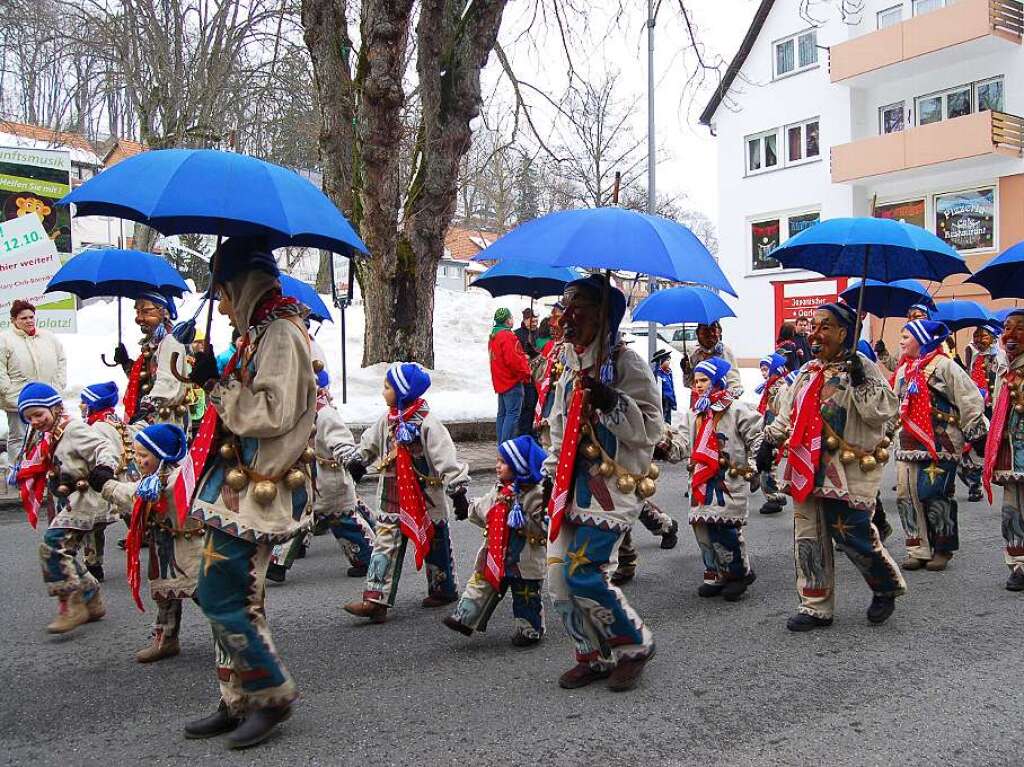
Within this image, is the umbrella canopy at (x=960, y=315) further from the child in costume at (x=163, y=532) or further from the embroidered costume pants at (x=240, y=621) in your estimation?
the embroidered costume pants at (x=240, y=621)

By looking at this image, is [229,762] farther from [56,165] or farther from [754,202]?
[754,202]

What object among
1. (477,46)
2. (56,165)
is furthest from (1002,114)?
(56,165)

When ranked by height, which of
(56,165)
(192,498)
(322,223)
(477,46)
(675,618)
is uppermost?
(477,46)

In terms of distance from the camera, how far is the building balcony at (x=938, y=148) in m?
24.1

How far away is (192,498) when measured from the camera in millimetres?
3717

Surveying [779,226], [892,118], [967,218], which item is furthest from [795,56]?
[967,218]

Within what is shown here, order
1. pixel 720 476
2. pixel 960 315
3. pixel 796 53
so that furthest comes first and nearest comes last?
pixel 796 53, pixel 960 315, pixel 720 476

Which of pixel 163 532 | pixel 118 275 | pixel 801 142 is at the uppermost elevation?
pixel 801 142

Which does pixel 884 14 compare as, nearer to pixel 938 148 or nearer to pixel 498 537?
pixel 938 148

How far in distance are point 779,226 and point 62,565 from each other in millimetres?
27874

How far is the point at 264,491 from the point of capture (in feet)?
11.8

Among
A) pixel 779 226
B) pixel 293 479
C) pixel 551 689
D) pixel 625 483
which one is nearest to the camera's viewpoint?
pixel 293 479

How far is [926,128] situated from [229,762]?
2651cm

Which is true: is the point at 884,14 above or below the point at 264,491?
above
